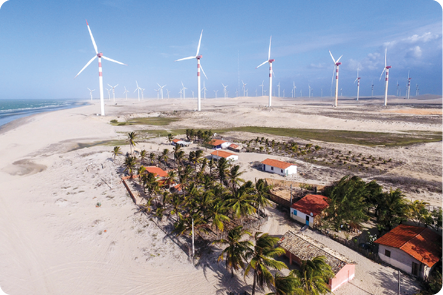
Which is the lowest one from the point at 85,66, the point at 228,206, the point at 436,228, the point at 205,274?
the point at 205,274

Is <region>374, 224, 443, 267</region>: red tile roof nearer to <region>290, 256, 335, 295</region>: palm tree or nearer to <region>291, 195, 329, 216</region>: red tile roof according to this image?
<region>291, 195, 329, 216</region>: red tile roof

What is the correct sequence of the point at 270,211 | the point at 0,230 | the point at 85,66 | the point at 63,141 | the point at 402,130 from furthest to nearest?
1. the point at 85,66
2. the point at 402,130
3. the point at 63,141
4. the point at 270,211
5. the point at 0,230

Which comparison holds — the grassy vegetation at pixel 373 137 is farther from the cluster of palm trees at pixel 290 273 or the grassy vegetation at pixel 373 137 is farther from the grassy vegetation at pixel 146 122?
the cluster of palm trees at pixel 290 273

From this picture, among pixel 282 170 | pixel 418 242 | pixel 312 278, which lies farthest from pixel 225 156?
pixel 312 278

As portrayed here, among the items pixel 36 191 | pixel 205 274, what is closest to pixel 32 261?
pixel 205 274

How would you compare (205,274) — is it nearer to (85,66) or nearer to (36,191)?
(36,191)

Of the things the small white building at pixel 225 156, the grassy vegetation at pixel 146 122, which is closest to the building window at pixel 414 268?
the small white building at pixel 225 156
